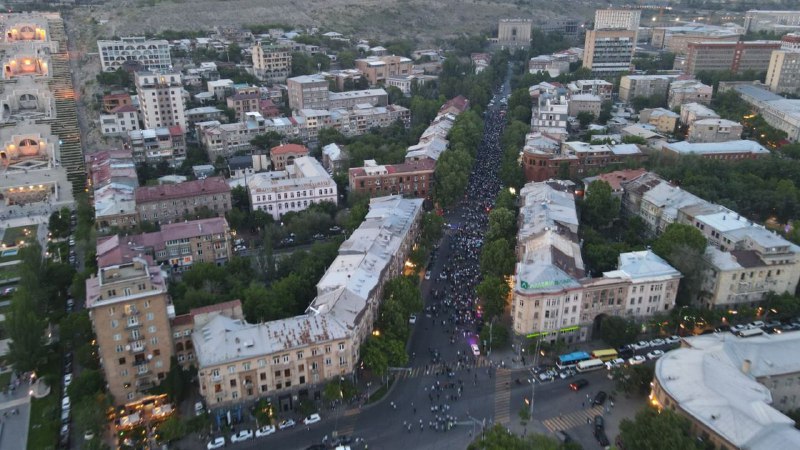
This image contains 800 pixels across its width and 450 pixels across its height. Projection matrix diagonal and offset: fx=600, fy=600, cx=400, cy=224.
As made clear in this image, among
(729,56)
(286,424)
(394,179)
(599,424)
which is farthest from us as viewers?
(729,56)

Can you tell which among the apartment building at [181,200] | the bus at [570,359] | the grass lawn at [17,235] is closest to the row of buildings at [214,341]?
the bus at [570,359]

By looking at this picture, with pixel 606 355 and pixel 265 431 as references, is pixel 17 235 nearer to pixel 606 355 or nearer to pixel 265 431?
pixel 265 431

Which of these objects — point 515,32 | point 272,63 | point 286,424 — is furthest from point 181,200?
point 515,32

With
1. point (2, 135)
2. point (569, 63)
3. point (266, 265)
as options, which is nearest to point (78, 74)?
point (2, 135)

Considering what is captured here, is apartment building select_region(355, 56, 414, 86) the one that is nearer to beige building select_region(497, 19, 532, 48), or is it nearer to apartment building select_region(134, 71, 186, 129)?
apartment building select_region(134, 71, 186, 129)

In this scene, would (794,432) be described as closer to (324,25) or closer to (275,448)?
(275,448)

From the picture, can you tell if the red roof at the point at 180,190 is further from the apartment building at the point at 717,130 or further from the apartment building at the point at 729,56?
the apartment building at the point at 729,56
